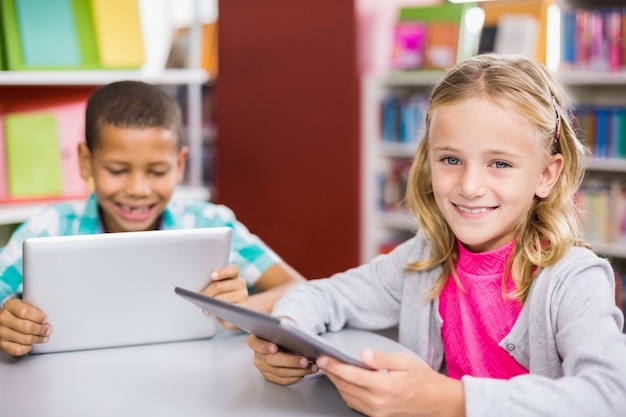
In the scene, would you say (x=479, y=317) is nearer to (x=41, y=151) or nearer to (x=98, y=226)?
(x=98, y=226)

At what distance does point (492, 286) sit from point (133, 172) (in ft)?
2.53

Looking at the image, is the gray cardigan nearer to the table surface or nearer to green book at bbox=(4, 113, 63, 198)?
the table surface

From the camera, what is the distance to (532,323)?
1.12 meters

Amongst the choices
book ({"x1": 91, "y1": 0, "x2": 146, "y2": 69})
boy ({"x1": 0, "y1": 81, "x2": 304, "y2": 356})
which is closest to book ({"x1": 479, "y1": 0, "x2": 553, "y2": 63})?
book ({"x1": 91, "y1": 0, "x2": 146, "y2": 69})

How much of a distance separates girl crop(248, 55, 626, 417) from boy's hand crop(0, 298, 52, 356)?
31cm

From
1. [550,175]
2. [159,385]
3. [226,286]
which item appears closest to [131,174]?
[226,286]

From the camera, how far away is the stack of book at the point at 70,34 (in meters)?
2.79

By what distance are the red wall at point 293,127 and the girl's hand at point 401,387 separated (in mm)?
3029

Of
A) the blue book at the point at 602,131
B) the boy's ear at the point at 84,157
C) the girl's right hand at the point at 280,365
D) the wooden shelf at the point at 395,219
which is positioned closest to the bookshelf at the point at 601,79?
the blue book at the point at 602,131

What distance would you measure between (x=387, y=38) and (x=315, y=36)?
0.35 metres

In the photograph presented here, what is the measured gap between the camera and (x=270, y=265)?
1.71 meters

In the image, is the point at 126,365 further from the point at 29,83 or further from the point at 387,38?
the point at 387,38

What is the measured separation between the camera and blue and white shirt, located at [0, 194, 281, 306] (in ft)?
4.94

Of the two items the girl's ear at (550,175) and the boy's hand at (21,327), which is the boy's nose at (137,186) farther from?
the girl's ear at (550,175)
